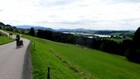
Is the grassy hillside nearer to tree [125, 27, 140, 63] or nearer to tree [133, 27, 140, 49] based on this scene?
tree [125, 27, 140, 63]

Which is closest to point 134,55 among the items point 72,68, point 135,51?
point 135,51

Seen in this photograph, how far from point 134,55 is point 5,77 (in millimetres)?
60605

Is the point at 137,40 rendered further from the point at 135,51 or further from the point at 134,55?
the point at 134,55

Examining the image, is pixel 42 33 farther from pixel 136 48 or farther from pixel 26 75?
pixel 26 75

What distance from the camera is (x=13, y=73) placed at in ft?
54.5

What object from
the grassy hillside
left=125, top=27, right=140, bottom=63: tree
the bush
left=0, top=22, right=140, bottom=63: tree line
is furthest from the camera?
left=0, top=22, right=140, bottom=63: tree line

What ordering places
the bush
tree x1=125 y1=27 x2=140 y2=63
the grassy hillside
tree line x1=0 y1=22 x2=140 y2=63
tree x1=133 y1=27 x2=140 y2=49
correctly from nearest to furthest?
1. the grassy hillside
2. the bush
3. tree x1=125 y1=27 x2=140 y2=63
4. tree line x1=0 y1=22 x2=140 y2=63
5. tree x1=133 y1=27 x2=140 y2=49

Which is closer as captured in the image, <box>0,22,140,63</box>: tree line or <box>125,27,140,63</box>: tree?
<box>125,27,140,63</box>: tree

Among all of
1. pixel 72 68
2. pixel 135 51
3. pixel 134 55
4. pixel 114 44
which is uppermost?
pixel 72 68

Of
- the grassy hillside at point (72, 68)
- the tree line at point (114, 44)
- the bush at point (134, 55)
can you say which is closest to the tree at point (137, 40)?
the tree line at point (114, 44)

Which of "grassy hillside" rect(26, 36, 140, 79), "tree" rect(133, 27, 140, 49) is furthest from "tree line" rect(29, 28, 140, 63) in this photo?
"grassy hillside" rect(26, 36, 140, 79)

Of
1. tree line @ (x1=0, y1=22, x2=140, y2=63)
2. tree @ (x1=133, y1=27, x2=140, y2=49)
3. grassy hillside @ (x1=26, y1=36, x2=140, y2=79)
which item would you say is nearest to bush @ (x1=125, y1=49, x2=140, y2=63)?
tree line @ (x1=0, y1=22, x2=140, y2=63)

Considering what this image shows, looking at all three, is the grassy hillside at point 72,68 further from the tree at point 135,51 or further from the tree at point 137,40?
the tree at point 137,40

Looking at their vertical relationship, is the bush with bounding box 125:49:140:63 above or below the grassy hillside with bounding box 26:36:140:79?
below
